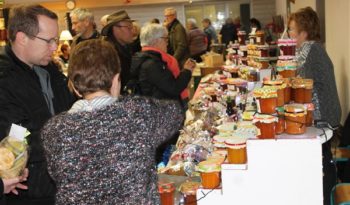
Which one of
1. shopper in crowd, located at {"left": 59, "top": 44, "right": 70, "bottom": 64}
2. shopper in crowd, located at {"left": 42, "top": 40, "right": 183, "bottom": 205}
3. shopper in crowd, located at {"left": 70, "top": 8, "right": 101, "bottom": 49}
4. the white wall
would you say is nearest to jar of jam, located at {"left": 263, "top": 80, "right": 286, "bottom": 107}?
shopper in crowd, located at {"left": 42, "top": 40, "right": 183, "bottom": 205}

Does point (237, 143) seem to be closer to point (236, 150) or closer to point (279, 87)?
point (236, 150)

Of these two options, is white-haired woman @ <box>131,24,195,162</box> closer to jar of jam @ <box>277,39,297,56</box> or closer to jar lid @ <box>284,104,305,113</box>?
jar of jam @ <box>277,39,297,56</box>

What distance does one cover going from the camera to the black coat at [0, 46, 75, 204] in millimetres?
1888

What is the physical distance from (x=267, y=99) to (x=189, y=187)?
1.78 feet

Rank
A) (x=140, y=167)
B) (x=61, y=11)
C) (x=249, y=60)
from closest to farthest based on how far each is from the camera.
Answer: (x=140, y=167) < (x=249, y=60) < (x=61, y=11)

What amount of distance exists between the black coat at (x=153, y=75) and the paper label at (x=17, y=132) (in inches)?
71.1

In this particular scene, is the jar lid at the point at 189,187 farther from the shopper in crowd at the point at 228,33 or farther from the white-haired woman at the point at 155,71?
the shopper in crowd at the point at 228,33

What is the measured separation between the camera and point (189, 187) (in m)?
2.07

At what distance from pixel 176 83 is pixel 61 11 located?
34.3ft

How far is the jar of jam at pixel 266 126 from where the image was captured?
→ 1.91m

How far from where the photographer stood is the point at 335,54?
4949 mm

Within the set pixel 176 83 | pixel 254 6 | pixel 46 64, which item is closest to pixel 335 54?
pixel 176 83

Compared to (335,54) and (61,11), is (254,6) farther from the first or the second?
(335,54)

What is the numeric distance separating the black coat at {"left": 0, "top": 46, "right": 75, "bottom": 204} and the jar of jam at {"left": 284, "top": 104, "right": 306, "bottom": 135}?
1073mm
